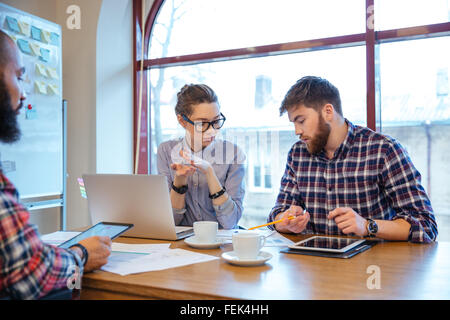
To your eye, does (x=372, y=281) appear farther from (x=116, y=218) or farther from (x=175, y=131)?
(x=175, y=131)

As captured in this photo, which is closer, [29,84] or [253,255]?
[253,255]

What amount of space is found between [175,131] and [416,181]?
7.06 ft

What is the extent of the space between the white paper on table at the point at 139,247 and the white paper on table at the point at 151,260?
0.13 feet

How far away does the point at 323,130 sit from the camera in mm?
1723

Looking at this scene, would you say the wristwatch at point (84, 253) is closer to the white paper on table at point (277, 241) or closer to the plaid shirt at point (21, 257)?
the plaid shirt at point (21, 257)

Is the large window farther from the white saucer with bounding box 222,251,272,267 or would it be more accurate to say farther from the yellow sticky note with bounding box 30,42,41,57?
the white saucer with bounding box 222,251,272,267

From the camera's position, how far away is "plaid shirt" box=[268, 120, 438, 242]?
1512 mm

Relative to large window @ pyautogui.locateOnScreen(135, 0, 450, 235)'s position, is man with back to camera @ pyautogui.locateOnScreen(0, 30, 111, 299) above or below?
below

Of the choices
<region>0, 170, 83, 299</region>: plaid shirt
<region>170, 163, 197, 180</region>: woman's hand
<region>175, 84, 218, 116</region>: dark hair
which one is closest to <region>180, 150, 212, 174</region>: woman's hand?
<region>170, 163, 197, 180</region>: woman's hand

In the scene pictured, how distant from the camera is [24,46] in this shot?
246 cm

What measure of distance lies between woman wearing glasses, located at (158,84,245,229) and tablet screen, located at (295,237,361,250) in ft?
Answer: 1.75

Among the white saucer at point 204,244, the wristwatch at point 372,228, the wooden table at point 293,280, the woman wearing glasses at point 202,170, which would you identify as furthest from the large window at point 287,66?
the white saucer at point 204,244

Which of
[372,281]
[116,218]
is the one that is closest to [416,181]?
[372,281]

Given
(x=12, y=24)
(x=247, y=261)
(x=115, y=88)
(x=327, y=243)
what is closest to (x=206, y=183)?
(x=327, y=243)
